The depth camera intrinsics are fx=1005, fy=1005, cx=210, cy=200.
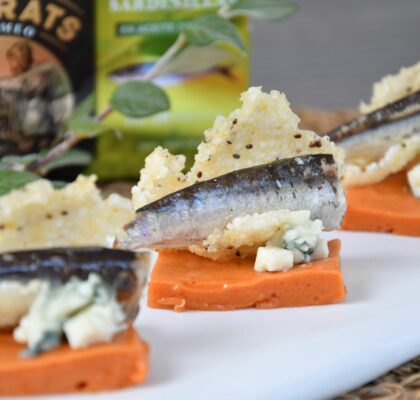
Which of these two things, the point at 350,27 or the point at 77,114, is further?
the point at 350,27

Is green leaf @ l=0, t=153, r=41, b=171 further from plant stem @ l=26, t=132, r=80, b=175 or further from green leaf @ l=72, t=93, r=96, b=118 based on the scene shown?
green leaf @ l=72, t=93, r=96, b=118

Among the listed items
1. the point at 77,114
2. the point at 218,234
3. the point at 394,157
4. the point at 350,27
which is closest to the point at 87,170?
the point at 77,114

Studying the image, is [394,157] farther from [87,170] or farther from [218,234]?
[87,170]

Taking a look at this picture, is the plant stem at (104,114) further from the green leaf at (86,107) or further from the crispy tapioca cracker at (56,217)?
the crispy tapioca cracker at (56,217)

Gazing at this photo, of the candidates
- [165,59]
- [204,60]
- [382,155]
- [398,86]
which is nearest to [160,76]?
[165,59]

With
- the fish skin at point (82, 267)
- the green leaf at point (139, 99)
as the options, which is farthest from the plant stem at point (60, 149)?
the fish skin at point (82, 267)

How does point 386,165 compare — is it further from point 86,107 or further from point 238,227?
point 86,107

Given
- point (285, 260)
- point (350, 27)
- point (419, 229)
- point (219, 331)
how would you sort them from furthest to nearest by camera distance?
point (350, 27) → point (419, 229) → point (285, 260) → point (219, 331)
